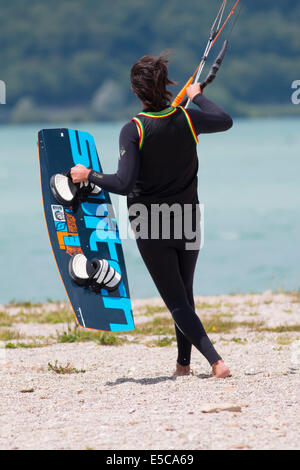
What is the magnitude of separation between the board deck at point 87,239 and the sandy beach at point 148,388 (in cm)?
51

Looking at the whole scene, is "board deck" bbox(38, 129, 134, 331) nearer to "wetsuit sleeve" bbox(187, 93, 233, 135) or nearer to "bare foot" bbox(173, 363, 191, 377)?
"bare foot" bbox(173, 363, 191, 377)

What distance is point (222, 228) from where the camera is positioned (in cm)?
4041

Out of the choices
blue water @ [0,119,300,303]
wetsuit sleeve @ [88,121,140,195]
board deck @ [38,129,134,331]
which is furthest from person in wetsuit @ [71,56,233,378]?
blue water @ [0,119,300,303]

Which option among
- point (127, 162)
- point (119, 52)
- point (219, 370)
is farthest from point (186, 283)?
point (119, 52)

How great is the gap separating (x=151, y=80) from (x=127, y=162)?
1.88ft

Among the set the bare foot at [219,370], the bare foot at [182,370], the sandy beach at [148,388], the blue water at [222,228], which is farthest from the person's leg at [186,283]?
the blue water at [222,228]

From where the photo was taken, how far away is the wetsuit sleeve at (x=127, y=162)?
16.5 feet

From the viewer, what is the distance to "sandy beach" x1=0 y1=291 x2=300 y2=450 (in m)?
4.20

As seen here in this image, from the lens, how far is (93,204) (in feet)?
21.0

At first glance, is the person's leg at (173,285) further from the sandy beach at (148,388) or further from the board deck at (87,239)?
the board deck at (87,239)

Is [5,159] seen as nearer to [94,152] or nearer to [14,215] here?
[14,215]

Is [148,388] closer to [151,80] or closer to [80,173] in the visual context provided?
[80,173]

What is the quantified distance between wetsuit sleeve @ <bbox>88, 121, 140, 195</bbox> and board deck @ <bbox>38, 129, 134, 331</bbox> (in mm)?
1267
